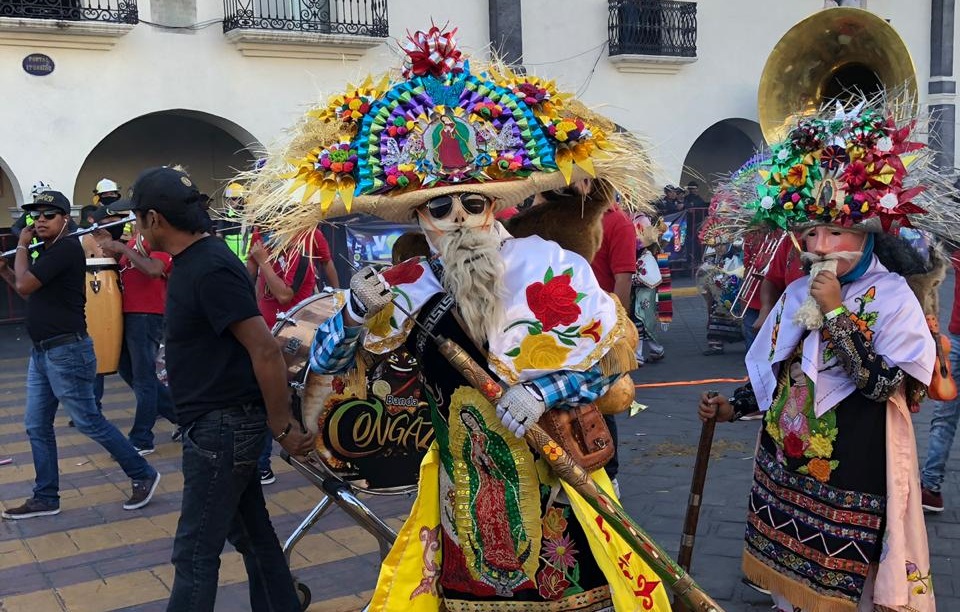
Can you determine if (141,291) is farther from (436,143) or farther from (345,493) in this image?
(436,143)

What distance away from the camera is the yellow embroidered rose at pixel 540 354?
2744 millimetres

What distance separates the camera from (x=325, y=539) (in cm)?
519

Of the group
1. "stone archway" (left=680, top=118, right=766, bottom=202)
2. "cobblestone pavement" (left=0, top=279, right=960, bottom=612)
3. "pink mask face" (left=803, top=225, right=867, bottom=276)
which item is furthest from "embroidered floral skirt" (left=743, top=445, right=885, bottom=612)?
"stone archway" (left=680, top=118, right=766, bottom=202)

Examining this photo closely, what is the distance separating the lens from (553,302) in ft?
9.11

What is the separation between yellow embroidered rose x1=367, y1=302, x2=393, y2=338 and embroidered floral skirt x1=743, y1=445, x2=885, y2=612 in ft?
5.38

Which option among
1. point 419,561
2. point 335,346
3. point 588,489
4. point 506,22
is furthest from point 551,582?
point 506,22

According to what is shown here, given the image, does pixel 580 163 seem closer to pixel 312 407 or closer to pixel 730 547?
Answer: pixel 312 407

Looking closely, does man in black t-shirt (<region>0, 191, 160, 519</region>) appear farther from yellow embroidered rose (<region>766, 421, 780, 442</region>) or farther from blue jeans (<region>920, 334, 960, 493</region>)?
blue jeans (<region>920, 334, 960, 493</region>)

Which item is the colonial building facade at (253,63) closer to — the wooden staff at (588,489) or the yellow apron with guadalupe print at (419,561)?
the yellow apron with guadalupe print at (419,561)

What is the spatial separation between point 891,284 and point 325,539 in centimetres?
309

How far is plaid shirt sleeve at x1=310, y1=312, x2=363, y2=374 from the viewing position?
295cm

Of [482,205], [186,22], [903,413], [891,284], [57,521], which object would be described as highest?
[186,22]

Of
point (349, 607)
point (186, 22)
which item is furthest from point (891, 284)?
point (186, 22)

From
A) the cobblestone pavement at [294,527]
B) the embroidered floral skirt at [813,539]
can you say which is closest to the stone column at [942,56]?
the cobblestone pavement at [294,527]
